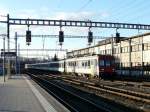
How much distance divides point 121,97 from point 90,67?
1047 inches

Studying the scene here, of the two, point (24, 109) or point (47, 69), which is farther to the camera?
point (47, 69)

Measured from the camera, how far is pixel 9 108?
17500 millimetres

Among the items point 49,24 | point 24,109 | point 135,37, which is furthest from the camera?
point 135,37

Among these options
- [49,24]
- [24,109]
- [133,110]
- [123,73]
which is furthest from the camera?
[123,73]

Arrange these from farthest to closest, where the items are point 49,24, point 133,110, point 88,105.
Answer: point 49,24
point 88,105
point 133,110

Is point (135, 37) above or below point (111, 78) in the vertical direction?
above

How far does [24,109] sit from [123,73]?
45.4 meters

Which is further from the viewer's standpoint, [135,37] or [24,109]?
[135,37]

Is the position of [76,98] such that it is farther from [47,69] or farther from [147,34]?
[47,69]

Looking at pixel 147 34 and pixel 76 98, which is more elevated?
pixel 147 34

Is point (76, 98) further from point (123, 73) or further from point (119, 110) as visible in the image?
point (123, 73)

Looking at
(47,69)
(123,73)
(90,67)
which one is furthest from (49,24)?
(47,69)

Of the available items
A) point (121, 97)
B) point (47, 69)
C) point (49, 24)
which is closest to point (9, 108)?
point (121, 97)

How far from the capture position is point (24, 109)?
A: 1708cm
